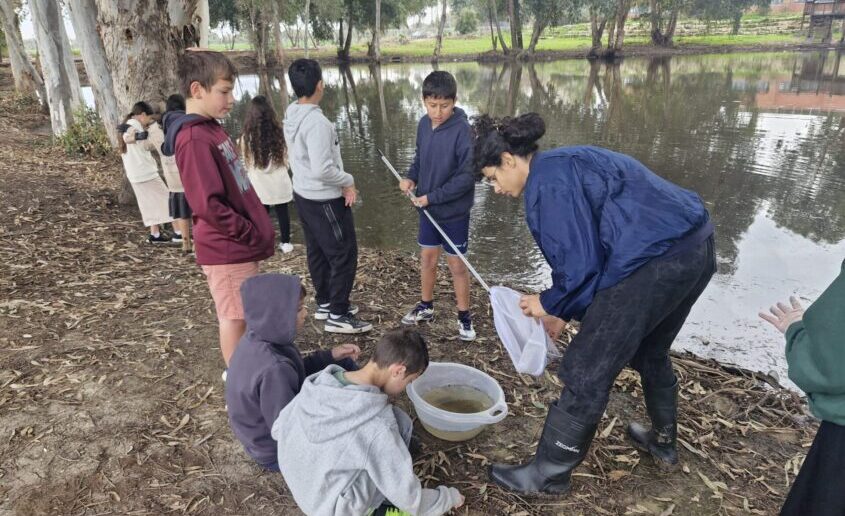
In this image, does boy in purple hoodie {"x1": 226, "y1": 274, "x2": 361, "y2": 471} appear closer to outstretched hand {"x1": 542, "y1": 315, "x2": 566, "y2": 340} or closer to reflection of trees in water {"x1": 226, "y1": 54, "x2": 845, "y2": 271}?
outstretched hand {"x1": 542, "y1": 315, "x2": 566, "y2": 340}

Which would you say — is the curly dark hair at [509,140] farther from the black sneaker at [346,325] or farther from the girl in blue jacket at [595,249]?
the black sneaker at [346,325]

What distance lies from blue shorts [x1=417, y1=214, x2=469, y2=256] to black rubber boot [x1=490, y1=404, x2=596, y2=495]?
58.4 inches

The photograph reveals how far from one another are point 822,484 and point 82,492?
9.72 feet

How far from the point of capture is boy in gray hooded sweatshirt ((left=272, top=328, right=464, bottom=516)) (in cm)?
193

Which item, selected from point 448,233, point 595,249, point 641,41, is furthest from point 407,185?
point 641,41

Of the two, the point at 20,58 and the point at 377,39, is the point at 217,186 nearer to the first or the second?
the point at 20,58

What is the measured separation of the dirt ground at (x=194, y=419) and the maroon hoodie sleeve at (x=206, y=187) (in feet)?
3.77

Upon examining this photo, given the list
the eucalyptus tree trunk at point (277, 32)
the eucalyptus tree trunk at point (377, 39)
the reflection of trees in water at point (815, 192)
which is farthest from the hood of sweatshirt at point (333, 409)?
the eucalyptus tree trunk at point (377, 39)

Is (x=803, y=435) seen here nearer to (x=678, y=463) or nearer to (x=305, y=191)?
(x=678, y=463)

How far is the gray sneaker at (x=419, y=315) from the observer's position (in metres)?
3.99

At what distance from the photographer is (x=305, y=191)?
11.7ft

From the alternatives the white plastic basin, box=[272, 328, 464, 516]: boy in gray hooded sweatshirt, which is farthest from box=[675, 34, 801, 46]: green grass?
box=[272, 328, 464, 516]: boy in gray hooded sweatshirt

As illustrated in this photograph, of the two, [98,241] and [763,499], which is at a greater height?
[98,241]

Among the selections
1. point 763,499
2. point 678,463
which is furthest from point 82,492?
point 763,499
